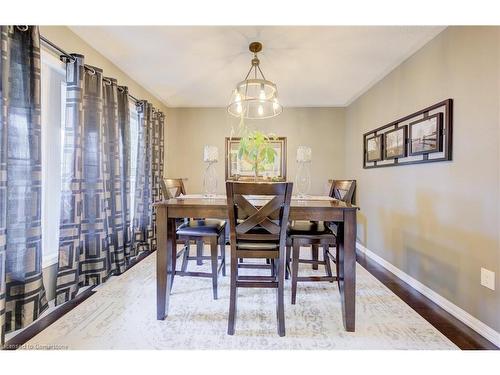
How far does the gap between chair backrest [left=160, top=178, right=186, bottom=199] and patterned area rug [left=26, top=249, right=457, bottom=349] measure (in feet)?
3.00

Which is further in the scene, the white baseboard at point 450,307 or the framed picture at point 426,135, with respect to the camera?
the framed picture at point 426,135

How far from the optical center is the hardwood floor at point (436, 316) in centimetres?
161

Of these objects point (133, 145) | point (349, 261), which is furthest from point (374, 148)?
Answer: point (133, 145)

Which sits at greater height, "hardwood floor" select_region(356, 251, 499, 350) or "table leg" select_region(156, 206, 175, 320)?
"table leg" select_region(156, 206, 175, 320)

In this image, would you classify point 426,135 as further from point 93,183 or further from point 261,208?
point 93,183

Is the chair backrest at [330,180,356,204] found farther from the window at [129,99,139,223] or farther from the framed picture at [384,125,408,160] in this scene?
the window at [129,99,139,223]

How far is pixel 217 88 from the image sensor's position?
362cm

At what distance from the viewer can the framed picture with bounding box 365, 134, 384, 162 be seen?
126 inches

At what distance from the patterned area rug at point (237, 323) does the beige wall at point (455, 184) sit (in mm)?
434

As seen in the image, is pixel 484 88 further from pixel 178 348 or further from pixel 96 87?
pixel 96 87

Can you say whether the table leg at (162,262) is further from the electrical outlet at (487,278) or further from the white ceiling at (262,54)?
the electrical outlet at (487,278)

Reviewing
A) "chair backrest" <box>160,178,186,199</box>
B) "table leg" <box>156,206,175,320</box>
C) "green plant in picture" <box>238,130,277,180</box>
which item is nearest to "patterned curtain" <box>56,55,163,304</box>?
"chair backrest" <box>160,178,186,199</box>

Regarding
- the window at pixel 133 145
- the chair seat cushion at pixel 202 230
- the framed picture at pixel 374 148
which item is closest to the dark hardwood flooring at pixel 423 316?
the chair seat cushion at pixel 202 230
